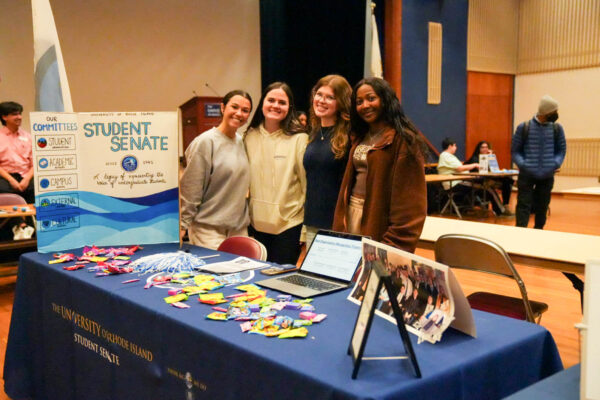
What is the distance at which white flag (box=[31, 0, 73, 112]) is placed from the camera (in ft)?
9.41

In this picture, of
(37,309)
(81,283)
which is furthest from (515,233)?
(37,309)

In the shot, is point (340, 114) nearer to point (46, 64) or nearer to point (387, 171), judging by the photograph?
point (387, 171)

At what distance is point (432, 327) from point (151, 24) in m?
8.13

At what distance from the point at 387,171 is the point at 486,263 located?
60cm

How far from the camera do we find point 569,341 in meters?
Result: 3.24

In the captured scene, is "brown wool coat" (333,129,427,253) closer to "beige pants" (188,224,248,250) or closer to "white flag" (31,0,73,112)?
"beige pants" (188,224,248,250)

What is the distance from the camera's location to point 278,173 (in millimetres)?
2920

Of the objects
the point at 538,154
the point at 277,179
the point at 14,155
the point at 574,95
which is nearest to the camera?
the point at 277,179

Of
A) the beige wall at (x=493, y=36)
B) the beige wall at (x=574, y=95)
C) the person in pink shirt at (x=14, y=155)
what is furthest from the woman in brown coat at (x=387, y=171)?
the beige wall at (x=574, y=95)

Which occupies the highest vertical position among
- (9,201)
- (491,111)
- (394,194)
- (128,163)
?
(491,111)

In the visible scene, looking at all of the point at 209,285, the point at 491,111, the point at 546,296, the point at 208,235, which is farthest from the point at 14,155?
the point at 491,111

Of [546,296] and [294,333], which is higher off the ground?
[294,333]

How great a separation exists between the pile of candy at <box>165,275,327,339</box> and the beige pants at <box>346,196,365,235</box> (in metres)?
0.66

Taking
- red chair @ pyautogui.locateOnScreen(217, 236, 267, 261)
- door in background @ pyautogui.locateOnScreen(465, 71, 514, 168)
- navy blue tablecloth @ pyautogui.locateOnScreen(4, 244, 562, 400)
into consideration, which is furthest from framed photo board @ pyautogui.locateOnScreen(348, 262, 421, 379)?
door in background @ pyautogui.locateOnScreen(465, 71, 514, 168)
